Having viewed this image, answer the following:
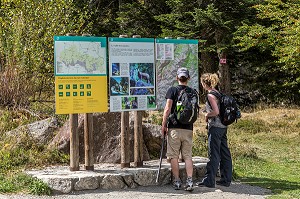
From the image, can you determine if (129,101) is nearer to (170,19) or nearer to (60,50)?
(60,50)

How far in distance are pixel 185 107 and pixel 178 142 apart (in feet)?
1.83

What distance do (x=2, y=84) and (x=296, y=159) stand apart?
720cm

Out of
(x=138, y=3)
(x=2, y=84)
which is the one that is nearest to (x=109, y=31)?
(x=138, y=3)

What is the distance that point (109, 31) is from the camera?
27484 millimetres

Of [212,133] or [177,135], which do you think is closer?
[177,135]

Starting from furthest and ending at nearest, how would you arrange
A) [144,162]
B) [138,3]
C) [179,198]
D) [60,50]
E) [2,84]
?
1. [138,3]
2. [2,84]
3. [144,162]
4. [60,50]
5. [179,198]

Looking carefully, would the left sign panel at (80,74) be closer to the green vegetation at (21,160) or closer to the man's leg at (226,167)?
the green vegetation at (21,160)

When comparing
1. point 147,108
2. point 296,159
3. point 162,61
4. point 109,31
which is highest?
point 109,31

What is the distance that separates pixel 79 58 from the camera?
28.3ft

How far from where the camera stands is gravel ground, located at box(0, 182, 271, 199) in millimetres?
7922

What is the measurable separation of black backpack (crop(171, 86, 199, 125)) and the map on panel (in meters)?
1.38

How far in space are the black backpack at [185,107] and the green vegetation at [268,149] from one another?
5.74 ft

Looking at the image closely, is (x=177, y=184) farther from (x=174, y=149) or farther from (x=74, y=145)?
(x=74, y=145)

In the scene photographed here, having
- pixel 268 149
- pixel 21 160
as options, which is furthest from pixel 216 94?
pixel 268 149
